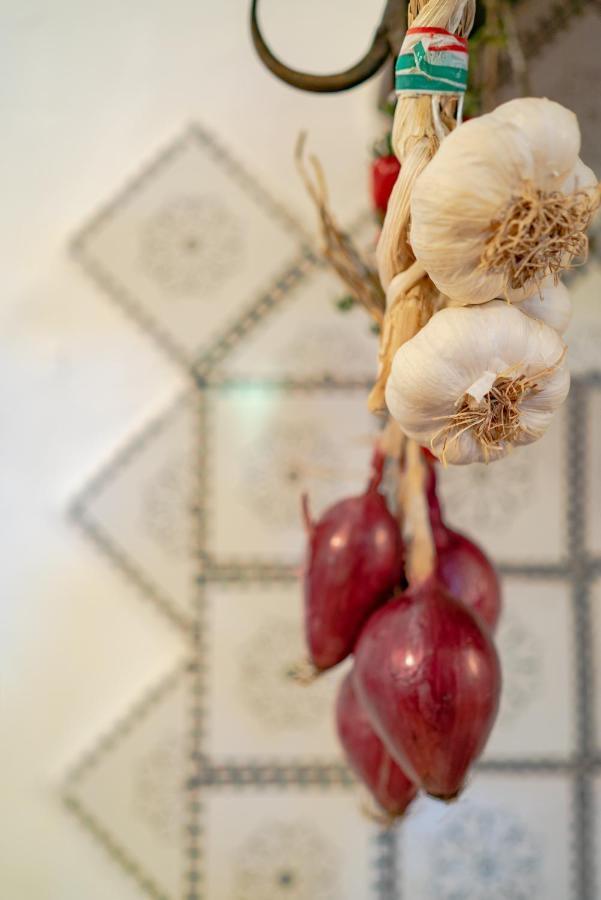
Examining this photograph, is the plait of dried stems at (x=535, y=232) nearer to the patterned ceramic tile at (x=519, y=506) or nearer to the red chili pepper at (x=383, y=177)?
the red chili pepper at (x=383, y=177)

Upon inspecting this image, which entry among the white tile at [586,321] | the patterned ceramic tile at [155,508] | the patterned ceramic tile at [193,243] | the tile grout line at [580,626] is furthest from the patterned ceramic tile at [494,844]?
the patterned ceramic tile at [193,243]

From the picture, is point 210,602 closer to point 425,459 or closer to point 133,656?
point 133,656

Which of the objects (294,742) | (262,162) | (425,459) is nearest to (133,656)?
(294,742)

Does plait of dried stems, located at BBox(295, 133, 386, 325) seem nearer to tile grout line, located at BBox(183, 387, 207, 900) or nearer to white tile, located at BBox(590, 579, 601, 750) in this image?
tile grout line, located at BBox(183, 387, 207, 900)

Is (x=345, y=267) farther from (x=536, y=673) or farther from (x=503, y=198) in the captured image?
(x=536, y=673)

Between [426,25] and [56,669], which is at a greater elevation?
[426,25]

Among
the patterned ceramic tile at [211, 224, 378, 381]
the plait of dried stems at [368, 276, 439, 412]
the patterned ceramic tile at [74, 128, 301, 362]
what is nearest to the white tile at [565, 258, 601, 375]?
the patterned ceramic tile at [211, 224, 378, 381]
